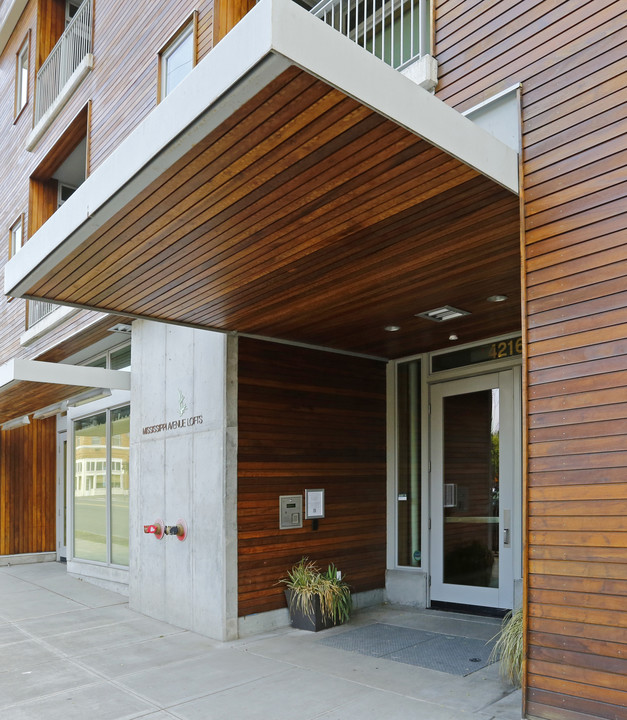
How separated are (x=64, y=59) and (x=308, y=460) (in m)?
8.21

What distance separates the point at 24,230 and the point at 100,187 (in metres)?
8.86

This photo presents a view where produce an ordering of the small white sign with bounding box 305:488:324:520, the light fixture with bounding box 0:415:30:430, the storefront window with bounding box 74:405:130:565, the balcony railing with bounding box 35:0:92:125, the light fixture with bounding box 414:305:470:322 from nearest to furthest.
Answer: the light fixture with bounding box 414:305:470:322
the small white sign with bounding box 305:488:324:520
the storefront window with bounding box 74:405:130:565
the balcony railing with bounding box 35:0:92:125
the light fixture with bounding box 0:415:30:430

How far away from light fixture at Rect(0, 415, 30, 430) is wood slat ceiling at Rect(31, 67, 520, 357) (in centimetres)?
595

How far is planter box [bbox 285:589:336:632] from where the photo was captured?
643cm

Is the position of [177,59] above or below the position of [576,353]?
above

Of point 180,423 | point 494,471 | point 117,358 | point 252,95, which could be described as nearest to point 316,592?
point 494,471

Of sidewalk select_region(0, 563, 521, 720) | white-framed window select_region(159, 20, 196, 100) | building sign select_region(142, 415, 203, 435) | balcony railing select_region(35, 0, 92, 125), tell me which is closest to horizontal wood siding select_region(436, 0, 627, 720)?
sidewalk select_region(0, 563, 521, 720)

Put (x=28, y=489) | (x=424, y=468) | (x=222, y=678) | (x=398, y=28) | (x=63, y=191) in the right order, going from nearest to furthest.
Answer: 1. (x=222, y=678)
2. (x=398, y=28)
3. (x=424, y=468)
4. (x=63, y=191)
5. (x=28, y=489)

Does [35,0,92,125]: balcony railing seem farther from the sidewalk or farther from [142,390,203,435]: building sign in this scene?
the sidewalk

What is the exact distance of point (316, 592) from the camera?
6523 mm

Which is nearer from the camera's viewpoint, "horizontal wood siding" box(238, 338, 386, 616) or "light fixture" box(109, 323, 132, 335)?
"horizontal wood siding" box(238, 338, 386, 616)

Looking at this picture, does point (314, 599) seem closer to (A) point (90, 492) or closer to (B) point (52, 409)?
(A) point (90, 492)

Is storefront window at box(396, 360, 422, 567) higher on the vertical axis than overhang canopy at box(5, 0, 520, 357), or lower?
lower

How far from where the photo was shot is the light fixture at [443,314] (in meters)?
5.96
